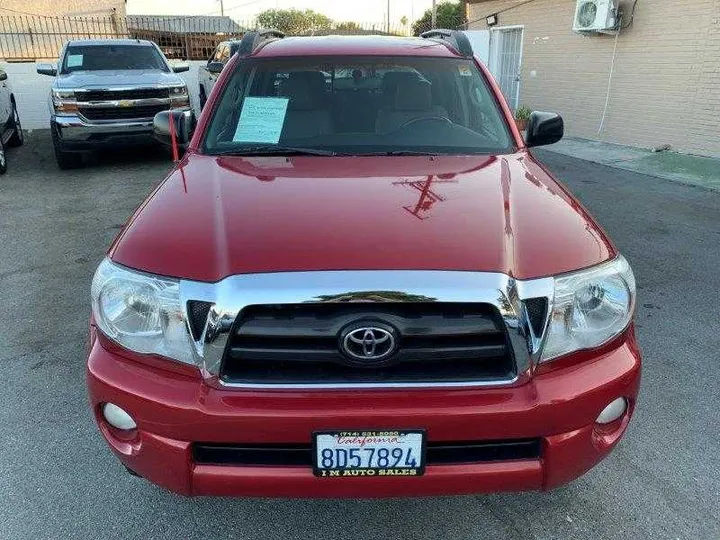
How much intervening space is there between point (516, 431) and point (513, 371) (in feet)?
0.58

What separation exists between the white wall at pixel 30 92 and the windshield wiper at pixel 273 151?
1132 centimetres

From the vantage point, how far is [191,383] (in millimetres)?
1879

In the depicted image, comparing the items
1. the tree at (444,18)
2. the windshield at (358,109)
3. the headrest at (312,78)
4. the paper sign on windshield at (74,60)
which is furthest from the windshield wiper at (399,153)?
the tree at (444,18)

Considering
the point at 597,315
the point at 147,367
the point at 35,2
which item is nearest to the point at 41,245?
the point at 147,367

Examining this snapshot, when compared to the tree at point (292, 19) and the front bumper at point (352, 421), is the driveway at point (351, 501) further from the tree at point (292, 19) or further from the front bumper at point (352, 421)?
the tree at point (292, 19)

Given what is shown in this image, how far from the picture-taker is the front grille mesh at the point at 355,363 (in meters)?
1.84

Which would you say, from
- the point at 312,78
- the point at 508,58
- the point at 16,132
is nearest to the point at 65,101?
the point at 16,132

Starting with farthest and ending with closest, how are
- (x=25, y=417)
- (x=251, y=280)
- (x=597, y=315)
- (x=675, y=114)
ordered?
(x=675, y=114)
(x=25, y=417)
(x=597, y=315)
(x=251, y=280)

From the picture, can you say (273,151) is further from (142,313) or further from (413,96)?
(142,313)

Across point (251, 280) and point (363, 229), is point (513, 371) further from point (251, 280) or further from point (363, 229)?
point (251, 280)

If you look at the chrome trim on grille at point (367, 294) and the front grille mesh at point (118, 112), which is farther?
the front grille mesh at point (118, 112)

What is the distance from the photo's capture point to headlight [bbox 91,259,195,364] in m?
1.89

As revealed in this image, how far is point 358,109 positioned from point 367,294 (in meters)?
1.81

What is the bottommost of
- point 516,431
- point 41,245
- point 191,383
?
point 41,245
